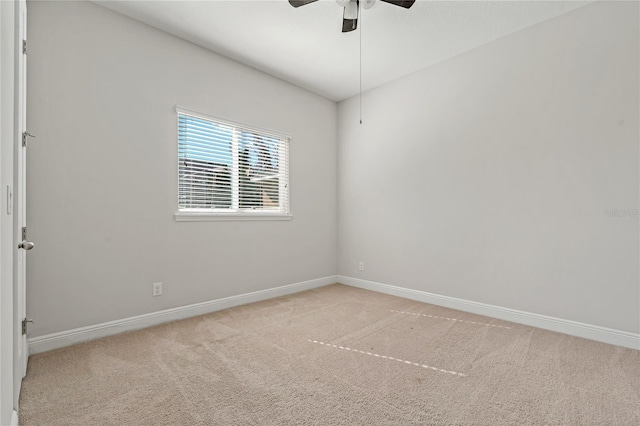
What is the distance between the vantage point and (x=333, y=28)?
9.96 feet

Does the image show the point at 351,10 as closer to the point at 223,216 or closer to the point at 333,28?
the point at 333,28

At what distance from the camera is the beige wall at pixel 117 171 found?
7.97 feet

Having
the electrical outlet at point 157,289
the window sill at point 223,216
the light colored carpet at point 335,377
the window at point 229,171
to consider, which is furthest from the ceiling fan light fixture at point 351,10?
the electrical outlet at point 157,289

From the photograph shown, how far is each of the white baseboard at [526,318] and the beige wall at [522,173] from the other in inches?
2.0

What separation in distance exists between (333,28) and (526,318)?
130 inches

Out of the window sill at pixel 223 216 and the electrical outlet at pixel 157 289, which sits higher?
the window sill at pixel 223 216

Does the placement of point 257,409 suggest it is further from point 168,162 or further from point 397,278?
point 397,278

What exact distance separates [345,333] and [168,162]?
7.59ft

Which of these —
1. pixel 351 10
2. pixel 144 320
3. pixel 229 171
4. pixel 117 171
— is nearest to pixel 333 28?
pixel 351 10

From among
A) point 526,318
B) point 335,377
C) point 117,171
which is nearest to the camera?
point 335,377

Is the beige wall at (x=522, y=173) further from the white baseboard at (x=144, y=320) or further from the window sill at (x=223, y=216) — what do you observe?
the white baseboard at (x=144, y=320)

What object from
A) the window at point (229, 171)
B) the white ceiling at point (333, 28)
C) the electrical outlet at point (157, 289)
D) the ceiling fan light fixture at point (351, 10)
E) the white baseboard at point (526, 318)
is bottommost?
the white baseboard at point (526, 318)

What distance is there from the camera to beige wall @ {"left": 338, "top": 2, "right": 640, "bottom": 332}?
256 cm

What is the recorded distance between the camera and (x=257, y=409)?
1708 millimetres
